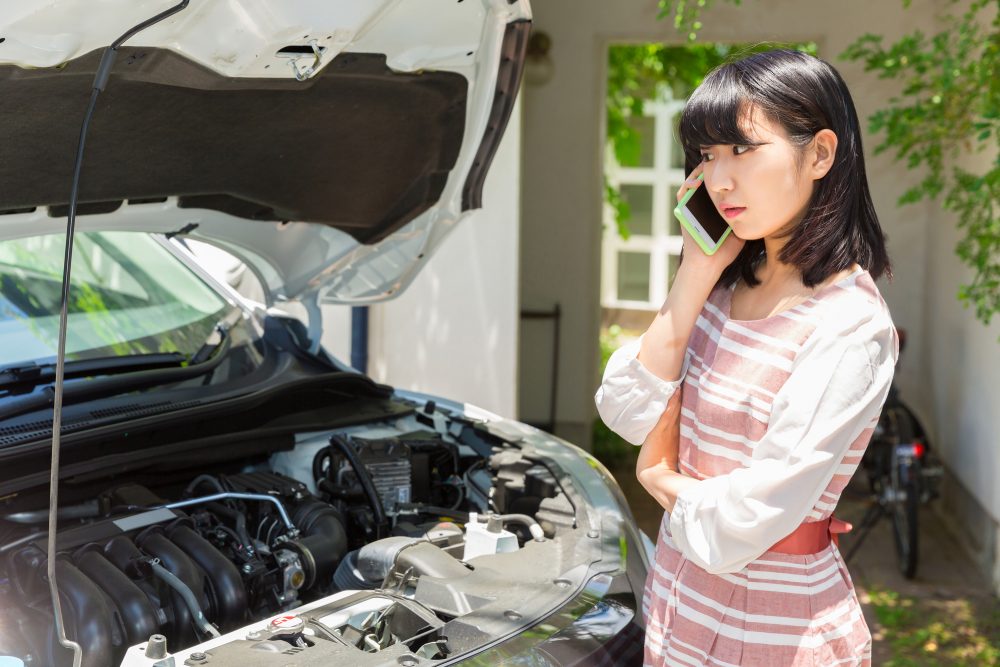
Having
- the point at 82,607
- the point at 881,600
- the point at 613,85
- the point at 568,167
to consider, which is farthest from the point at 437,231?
the point at 613,85

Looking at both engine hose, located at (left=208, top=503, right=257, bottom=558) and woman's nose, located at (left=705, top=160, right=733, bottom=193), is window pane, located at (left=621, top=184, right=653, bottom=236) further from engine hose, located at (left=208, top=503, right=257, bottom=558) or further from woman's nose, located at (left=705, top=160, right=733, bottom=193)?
woman's nose, located at (left=705, top=160, right=733, bottom=193)

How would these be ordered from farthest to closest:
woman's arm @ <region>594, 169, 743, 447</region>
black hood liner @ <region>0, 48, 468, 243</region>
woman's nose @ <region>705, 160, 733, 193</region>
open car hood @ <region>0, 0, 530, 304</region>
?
black hood liner @ <region>0, 48, 468, 243</region> → open car hood @ <region>0, 0, 530, 304</region> → woman's arm @ <region>594, 169, 743, 447</region> → woman's nose @ <region>705, 160, 733, 193</region>

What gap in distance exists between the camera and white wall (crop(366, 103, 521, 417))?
525 cm

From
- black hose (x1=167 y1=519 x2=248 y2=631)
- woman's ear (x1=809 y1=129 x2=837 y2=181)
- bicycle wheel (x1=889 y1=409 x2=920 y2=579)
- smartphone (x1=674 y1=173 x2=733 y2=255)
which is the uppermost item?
woman's ear (x1=809 y1=129 x2=837 y2=181)

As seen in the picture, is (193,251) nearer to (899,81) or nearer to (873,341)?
(873,341)

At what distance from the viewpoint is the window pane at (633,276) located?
1040 centimetres

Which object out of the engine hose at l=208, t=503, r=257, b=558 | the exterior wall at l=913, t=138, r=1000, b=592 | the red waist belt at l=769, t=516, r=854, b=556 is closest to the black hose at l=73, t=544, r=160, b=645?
the engine hose at l=208, t=503, r=257, b=558

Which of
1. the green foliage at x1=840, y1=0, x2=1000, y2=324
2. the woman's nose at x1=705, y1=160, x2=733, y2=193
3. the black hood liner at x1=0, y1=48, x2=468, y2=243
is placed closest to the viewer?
the woman's nose at x1=705, y1=160, x2=733, y2=193

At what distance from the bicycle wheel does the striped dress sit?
3.40 m

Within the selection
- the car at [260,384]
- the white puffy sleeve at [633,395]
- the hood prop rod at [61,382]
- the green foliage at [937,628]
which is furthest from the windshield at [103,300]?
the green foliage at [937,628]

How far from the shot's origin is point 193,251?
3.44m

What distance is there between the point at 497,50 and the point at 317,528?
1163 millimetres

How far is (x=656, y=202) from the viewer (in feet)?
33.5

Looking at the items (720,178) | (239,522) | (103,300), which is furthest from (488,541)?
(103,300)
